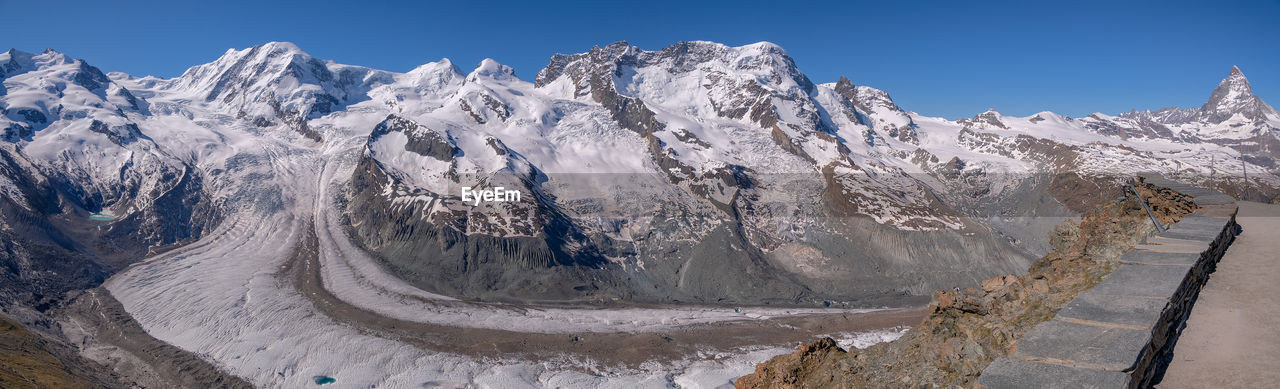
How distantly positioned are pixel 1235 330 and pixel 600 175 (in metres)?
90.8

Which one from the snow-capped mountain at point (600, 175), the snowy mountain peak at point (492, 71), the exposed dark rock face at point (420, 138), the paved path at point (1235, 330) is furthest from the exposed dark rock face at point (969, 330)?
the snowy mountain peak at point (492, 71)

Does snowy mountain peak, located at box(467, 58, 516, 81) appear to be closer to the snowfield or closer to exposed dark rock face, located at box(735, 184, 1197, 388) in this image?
the snowfield

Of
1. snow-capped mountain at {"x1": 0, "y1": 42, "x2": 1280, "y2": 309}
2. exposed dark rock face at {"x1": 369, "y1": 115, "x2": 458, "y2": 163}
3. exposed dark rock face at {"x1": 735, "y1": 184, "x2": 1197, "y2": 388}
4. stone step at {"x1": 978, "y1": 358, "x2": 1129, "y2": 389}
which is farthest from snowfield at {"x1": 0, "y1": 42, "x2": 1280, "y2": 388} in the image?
stone step at {"x1": 978, "y1": 358, "x2": 1129, "y2": 389}

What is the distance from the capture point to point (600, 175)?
318ft

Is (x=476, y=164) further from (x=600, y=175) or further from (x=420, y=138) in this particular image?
(x=600, y=175)

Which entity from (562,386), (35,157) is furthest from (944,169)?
(35,157)

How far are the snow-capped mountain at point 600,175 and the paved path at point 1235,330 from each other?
192 ft

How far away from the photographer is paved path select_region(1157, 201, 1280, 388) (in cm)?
663

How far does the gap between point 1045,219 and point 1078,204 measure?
501cm

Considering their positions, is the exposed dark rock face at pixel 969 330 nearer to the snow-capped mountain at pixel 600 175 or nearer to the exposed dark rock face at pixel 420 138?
the snow-capped mountain at pixel 600 175

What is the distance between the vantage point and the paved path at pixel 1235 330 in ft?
21.7

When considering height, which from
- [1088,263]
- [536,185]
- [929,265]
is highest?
[536,185]

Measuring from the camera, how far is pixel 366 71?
16488 centimetres

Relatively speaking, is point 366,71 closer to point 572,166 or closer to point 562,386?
point 572,166
